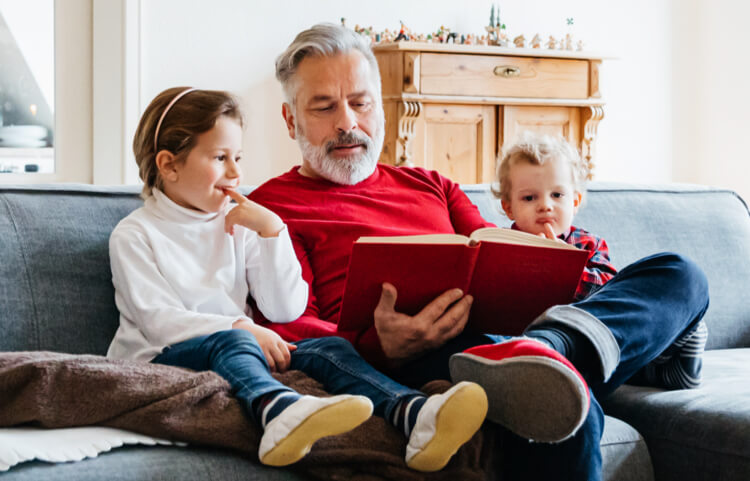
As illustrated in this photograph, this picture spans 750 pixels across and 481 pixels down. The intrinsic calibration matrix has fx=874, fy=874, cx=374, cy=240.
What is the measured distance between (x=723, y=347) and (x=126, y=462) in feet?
5.23

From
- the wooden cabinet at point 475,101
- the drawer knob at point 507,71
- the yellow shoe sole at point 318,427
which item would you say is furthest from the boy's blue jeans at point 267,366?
the drawer knob at point 507,71

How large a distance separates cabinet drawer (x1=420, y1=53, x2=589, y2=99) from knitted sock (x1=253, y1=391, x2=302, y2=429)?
9.74 feet

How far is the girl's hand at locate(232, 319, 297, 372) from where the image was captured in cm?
146

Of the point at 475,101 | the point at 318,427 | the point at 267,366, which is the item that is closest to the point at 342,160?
the point at 267,366

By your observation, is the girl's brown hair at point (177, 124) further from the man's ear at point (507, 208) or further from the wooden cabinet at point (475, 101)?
the wooden cabinet at point (475, 101)

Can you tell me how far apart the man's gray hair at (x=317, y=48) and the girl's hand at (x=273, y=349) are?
2.25 ft

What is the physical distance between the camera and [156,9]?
4.07 m

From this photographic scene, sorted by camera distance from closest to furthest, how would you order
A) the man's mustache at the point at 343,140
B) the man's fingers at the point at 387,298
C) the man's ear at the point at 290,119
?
1. the man's fingers at the point at 387,298
2. the man's mustache at the point at 343,140
3. the man's ear at the point at 290,119

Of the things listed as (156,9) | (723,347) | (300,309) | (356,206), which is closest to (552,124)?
(156,9)

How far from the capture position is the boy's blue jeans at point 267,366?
1.26 m

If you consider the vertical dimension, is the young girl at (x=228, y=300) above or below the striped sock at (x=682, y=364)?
above

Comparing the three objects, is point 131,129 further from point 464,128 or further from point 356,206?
point 356,206

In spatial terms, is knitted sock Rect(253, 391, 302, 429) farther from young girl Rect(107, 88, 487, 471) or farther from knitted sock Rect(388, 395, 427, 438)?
knitted sock Rect(388, 395, 427, 438)

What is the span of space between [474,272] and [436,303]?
0.08m
